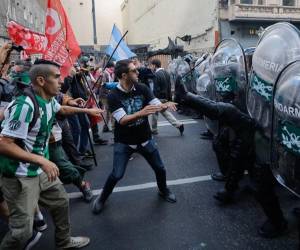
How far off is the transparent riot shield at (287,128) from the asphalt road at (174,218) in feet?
2.63

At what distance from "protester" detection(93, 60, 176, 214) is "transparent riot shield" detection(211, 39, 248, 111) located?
0.83m

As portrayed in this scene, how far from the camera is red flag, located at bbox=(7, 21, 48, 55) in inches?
166

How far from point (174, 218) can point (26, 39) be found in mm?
2821

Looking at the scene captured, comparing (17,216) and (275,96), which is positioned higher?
(275,96)

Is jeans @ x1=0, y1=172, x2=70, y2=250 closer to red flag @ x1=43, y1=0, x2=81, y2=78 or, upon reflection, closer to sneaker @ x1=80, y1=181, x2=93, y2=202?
sneaker @ x1=80, y1=181, x2=93, y2=202

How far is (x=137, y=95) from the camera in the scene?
3684 mm

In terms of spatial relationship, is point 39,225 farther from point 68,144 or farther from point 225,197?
point 225,197

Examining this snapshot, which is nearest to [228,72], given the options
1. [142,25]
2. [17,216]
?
[17,216]

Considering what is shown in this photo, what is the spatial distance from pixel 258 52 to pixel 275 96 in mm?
800

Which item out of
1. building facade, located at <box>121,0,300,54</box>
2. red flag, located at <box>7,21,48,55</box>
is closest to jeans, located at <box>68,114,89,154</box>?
red flag, located at <box>7,21,48,55</box>

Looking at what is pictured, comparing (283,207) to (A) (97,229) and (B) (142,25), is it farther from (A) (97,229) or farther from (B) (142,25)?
(B) (142,25)

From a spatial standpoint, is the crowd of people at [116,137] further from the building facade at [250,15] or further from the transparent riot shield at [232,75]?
the building facade at [250,15]

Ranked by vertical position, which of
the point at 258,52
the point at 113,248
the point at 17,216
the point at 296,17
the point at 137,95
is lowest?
the point at 113,248

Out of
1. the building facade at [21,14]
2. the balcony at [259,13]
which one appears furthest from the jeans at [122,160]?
the balcony at [259,13]
